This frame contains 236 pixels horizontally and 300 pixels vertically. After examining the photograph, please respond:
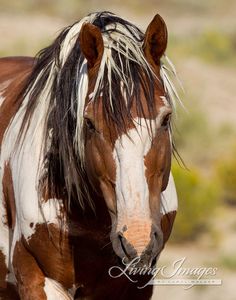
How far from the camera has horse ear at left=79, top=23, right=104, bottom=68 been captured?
14.1 feet

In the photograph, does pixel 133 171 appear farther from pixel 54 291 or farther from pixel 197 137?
pixel 197 137

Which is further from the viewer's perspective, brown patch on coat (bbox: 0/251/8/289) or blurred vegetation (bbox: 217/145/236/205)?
blurred vegetation (bbox: 217/145/236/205)

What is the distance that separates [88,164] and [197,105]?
14.3 meters

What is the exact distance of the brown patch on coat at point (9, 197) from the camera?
15.8 ft

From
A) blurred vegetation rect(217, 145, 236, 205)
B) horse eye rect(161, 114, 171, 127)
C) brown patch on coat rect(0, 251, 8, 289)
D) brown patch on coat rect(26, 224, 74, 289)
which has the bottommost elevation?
blurred vegetation rect(217, 145, 236, 205)

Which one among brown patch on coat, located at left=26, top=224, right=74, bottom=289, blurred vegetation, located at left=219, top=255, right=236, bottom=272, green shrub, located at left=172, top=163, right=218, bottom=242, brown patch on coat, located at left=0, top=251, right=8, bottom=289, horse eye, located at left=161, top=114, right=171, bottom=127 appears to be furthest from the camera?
green shrub, located at left=172, top=163, right=218, bottom=242

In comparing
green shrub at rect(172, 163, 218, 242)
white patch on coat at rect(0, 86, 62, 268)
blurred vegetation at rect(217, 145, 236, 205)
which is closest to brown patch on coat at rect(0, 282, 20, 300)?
white patch on coat at rect(0, 86, 62, 268)

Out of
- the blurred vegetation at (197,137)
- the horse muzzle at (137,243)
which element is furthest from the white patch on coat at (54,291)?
the blurred vegetation at (197,137)

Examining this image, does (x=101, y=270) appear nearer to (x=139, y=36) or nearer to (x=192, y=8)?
(x=139, y=36)

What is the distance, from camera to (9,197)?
15.9 feet

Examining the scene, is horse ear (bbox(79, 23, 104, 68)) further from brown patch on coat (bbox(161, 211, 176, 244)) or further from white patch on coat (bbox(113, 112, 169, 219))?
brown patch on coat (bbox(161, 211, 176, 244))

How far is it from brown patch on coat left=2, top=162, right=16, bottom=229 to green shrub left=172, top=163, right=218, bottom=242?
8351 millimetres

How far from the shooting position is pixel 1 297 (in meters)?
5.25

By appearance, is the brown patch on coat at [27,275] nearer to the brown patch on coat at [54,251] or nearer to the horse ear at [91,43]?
the brown patch on coat at [54,251]
